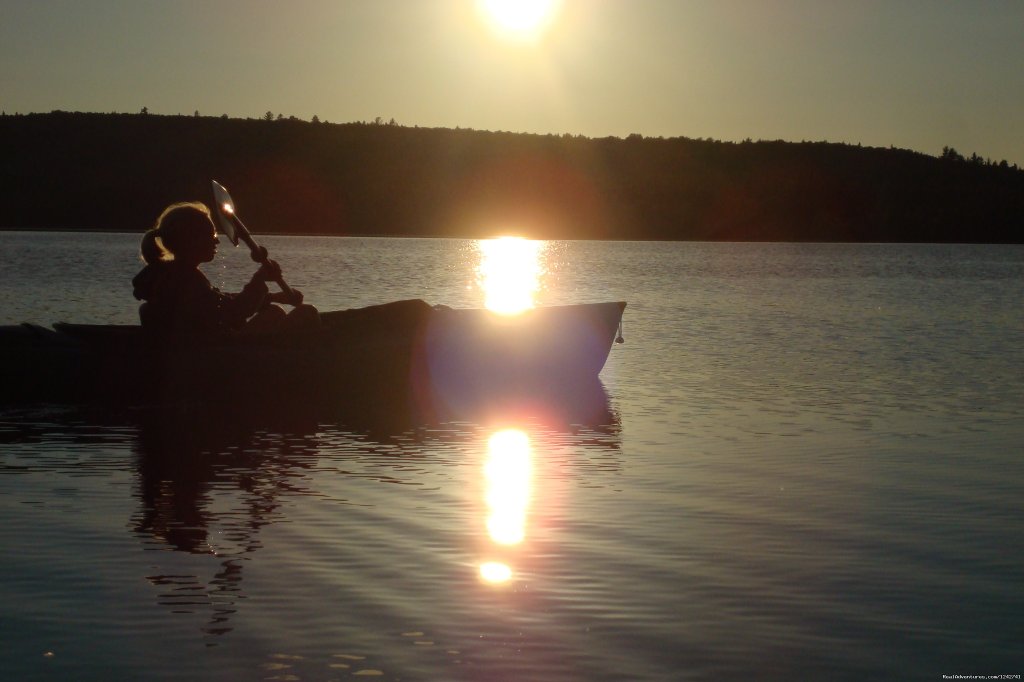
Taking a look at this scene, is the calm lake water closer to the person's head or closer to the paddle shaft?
the paddle shaft

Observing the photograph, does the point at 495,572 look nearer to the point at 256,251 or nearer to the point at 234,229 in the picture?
the point at 256,251

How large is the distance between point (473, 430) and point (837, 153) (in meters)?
117

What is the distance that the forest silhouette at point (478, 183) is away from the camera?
345ft

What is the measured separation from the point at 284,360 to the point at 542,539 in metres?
5.92

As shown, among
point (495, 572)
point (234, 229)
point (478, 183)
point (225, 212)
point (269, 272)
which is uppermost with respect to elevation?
point (478, 183)

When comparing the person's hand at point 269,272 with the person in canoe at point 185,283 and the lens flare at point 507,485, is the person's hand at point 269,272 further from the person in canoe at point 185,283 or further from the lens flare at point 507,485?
the lens flare at point 507,485

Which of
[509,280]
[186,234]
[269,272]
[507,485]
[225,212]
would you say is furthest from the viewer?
[509,280]

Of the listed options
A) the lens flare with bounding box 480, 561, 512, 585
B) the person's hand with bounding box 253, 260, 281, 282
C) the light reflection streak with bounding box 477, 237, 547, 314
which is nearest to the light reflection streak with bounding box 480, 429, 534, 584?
the lens flare with bounding box 480, 561, 512, 585

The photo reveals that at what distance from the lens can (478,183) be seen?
11744cm

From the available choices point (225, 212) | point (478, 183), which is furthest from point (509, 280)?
point (478, 183)

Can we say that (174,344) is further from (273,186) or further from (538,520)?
(273,186)

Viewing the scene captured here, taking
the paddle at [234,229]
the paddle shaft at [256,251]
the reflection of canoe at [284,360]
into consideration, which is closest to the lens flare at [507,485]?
the reflection of canoe at [284,360]

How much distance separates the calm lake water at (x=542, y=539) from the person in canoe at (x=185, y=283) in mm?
870

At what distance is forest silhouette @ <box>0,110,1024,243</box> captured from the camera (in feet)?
345
